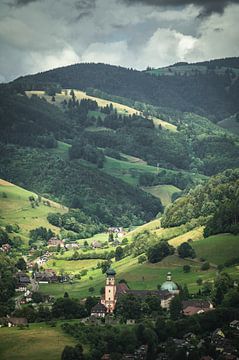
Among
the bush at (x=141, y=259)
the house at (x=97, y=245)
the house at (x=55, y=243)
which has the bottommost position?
the bush at (x=141, y=259)

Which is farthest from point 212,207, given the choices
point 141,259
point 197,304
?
point 197,304

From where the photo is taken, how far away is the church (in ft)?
359

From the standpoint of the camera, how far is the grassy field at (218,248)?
135250 millimetres

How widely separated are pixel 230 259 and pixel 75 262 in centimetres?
4360

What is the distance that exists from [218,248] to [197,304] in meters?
32.4

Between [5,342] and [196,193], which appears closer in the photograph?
[5,342]

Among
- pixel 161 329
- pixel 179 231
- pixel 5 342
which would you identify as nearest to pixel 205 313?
pixel 161 329

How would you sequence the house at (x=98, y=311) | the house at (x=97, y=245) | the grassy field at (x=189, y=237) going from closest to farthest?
the house at (x=98, y=311) → the grassy field at (x=189, y=237) → the house at (x=97, y=245)

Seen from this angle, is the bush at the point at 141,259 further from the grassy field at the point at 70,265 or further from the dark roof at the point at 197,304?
the dark roof at the point at 197,304

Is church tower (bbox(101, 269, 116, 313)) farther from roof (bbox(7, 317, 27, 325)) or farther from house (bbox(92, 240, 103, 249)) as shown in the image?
house (bbox(92, 240, 103, 249))

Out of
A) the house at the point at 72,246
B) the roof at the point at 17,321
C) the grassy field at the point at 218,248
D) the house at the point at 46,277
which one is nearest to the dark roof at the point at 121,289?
the roof at the point at 17,321

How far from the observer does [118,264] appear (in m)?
152

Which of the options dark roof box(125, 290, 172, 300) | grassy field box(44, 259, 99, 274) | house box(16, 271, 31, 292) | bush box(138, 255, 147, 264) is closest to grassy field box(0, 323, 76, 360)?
dark roof box(125, 290, 172, 300)

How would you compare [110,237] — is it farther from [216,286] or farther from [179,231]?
[216,286]
